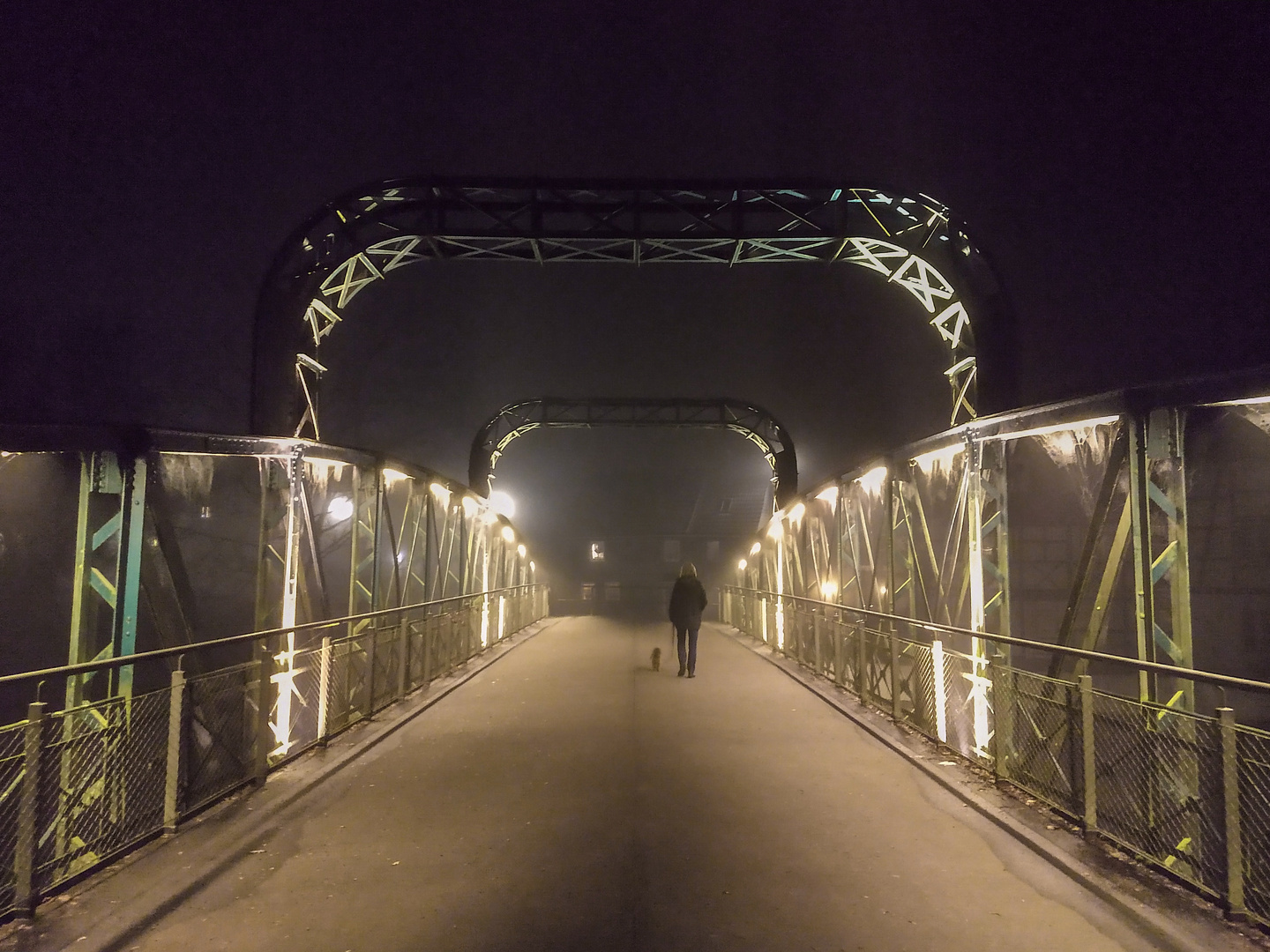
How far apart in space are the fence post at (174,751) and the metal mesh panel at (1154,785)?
565 centimetres

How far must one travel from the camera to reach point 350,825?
16.7ft

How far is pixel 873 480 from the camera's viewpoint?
10883mm

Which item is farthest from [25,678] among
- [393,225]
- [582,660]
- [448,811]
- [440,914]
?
[582,660]

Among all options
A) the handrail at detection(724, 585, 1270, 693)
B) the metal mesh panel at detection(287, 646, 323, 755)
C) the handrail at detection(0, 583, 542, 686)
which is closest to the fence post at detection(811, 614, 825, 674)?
the handrail at detection(724, 585, 1270, 693)

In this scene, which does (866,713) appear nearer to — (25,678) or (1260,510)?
(25,678)

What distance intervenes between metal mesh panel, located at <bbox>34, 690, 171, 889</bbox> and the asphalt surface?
1.22ft

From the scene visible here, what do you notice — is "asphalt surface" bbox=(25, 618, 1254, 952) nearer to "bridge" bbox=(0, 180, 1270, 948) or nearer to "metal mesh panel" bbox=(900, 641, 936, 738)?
"bridge" bbox=(0, 180, 1270, 948)

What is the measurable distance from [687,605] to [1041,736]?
282 inches

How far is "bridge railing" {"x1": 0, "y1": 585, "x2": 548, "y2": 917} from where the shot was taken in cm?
378

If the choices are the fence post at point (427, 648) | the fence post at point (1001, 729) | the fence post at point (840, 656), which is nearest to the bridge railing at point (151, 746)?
the fence post at point (427, 648)

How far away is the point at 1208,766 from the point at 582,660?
11.9 meters

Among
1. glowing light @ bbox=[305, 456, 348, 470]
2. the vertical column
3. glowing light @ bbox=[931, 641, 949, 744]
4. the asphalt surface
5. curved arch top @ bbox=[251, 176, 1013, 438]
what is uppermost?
curved arch top @ bbox=[251, 176, 1013, 438]

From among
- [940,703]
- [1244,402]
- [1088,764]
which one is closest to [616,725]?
[940,703]

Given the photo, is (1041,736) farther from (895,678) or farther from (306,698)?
(306,698)
